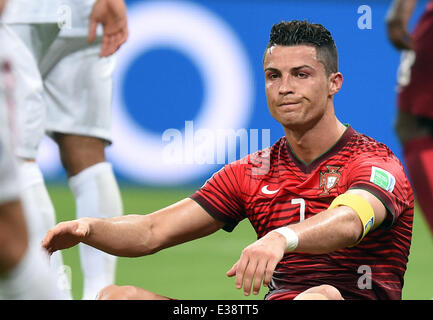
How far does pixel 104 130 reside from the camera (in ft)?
14.2

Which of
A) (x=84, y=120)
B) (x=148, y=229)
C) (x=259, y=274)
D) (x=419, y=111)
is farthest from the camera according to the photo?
(x=84, y=120)

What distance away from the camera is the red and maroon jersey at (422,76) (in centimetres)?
265

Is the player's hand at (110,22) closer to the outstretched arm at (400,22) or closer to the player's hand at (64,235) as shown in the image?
the player's hand at (64,235)

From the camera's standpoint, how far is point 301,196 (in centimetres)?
322

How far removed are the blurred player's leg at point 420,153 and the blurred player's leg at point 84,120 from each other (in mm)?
1805

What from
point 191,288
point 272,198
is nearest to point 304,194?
point 272,198

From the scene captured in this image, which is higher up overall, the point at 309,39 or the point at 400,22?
the point at 309,39

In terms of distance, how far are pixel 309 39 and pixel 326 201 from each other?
1.76ft

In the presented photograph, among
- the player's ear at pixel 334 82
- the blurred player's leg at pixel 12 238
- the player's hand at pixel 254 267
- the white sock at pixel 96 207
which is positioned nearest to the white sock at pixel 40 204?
the white sock at pixel 96 207

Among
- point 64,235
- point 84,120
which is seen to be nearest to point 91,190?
point 84,120

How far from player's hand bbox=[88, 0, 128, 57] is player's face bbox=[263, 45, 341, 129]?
3.83 ft

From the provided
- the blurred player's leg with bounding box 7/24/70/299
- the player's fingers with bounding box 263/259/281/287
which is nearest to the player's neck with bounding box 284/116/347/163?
the player's fingers with bounding box 263/259/281/287

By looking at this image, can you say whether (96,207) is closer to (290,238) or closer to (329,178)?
(329,178)

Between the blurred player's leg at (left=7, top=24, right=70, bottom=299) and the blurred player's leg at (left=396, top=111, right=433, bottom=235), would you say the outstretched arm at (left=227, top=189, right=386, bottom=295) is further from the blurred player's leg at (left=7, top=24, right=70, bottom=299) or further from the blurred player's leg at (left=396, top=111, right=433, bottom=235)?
the blurred player's leg at (left=7, top=24, right=70, bottom=299)
